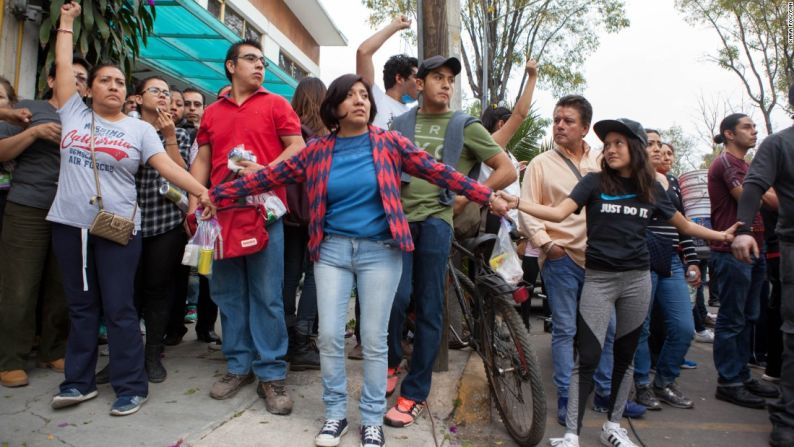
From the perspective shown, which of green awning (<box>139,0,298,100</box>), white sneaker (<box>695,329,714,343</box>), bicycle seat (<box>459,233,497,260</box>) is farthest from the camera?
green awning (<box>139,0,298,100</box>)

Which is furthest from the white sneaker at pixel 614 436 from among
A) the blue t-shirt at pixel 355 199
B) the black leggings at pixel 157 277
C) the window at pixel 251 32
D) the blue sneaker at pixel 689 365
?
the window at pixel 251 32

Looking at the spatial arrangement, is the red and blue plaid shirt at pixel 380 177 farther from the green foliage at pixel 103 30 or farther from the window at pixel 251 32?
the window at pixel 251 32

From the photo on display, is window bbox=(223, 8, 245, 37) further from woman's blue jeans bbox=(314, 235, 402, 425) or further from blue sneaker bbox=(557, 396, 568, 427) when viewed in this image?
blue sneaker bbox=(557, 396, 568, 427)

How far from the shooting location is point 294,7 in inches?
736

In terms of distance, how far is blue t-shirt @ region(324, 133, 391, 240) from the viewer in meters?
2.93

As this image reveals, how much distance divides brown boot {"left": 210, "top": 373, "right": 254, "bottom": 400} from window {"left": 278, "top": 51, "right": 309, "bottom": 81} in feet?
50.2

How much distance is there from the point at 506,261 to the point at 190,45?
8.05 metres

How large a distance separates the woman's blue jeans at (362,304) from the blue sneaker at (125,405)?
111 cm

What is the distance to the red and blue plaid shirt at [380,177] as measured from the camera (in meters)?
2.91

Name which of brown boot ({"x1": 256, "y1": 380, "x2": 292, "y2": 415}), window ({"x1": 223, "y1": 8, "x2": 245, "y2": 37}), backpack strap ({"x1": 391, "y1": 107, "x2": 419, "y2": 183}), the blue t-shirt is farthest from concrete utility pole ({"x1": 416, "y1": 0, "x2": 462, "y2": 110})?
window ({"x1": 223, "y1": 8, "x2": 245, "y2": 37})

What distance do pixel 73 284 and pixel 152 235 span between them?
24.2 inches

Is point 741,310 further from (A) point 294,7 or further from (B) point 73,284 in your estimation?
(A) point 294,7

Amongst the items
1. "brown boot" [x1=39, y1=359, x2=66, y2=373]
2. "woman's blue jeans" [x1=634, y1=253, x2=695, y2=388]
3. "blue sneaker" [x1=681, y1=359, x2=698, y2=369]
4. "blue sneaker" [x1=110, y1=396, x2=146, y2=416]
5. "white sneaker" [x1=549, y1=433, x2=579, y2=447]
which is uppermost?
"woman's blue jeans" [x1=634, y1=253, x2=695, y2=388]

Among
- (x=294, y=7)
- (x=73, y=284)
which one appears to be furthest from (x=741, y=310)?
(x=294, y=7)
